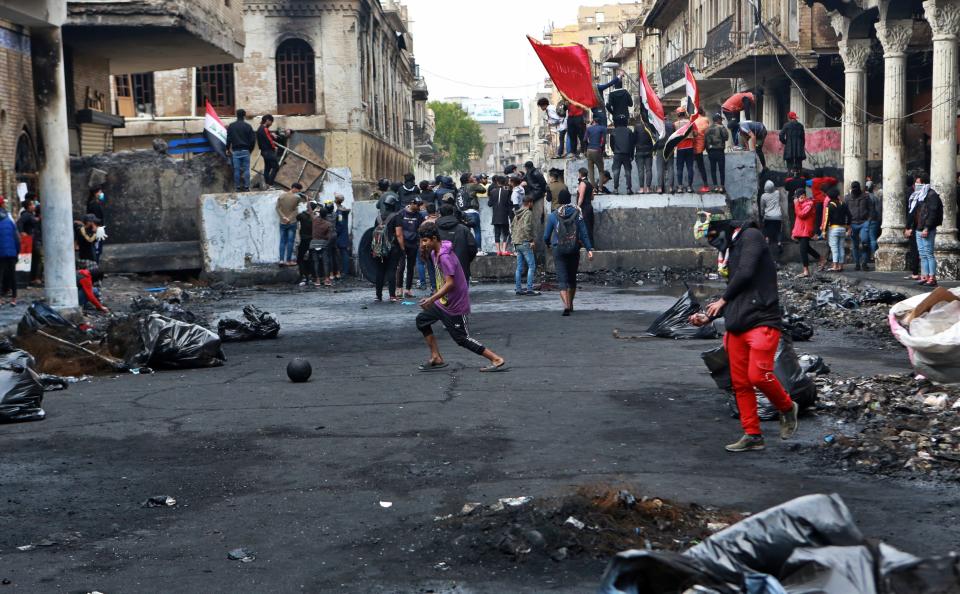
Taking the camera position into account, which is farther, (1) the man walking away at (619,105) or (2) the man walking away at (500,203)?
(1) the man walking away at (619,105)

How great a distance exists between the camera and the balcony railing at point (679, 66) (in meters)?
37.9

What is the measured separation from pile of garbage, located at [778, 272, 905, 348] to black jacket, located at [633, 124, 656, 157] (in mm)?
5299

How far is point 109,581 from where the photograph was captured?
15.5 feet

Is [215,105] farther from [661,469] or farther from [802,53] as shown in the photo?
[661,469]

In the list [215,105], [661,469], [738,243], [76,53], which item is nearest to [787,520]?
[661,469]

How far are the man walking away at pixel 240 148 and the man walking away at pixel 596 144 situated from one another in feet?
23.5

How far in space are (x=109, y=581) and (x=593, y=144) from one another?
18.5m

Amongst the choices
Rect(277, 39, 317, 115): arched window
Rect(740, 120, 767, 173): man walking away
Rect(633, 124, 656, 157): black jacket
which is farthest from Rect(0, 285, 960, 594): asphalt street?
Rect(277, 39, 317, 115): arched window

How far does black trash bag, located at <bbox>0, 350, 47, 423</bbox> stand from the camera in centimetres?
852

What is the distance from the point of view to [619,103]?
858 inches

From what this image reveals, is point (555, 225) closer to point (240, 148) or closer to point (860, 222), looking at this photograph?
point (860, 222)

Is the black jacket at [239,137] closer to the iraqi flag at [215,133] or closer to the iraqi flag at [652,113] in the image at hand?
the iraqi flag at [215,133]

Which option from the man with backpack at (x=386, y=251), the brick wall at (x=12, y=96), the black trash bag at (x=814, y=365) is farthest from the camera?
the brick wall at (x=12, y=96)

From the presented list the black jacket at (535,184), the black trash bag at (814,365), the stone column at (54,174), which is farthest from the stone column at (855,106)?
the stone column at (54,174)
